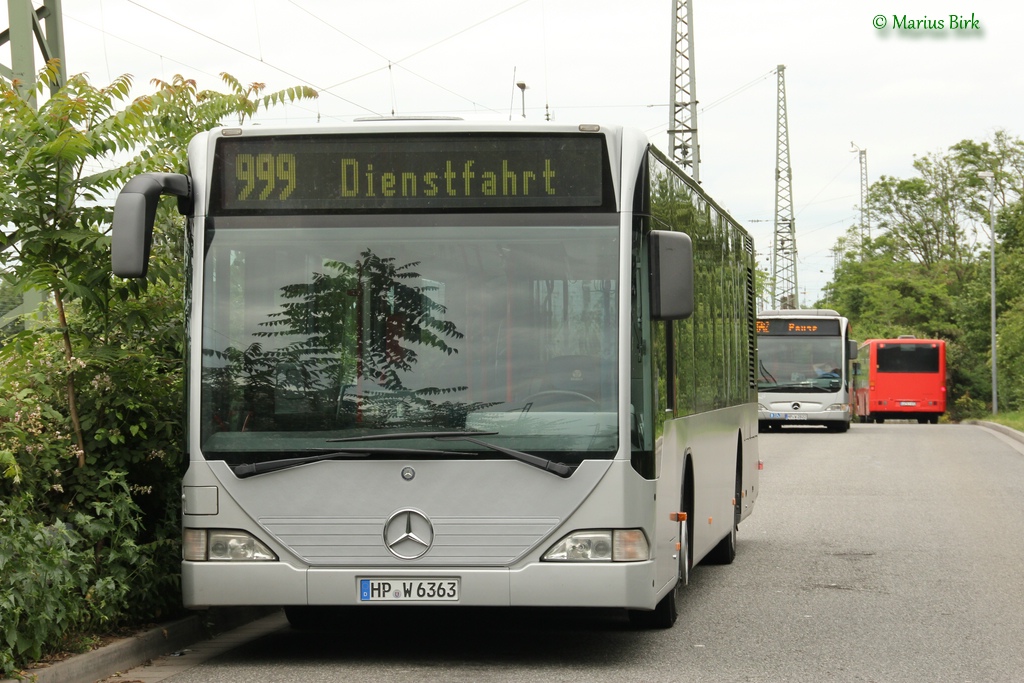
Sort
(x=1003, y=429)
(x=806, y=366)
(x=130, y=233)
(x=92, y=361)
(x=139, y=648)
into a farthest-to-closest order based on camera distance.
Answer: (x=1003, y=429) < (x=806, y=366) < (x=92, y=361) < (x=139, y=648) < (x=130, y=233)

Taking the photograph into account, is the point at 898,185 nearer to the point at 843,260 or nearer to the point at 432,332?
the point at 843,260

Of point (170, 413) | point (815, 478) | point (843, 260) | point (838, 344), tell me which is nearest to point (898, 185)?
point (843, 260)

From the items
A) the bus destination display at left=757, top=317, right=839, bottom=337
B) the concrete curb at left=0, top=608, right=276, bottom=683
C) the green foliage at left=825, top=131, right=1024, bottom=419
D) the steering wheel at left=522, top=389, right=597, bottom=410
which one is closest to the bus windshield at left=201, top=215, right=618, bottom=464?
the steering wheel at left=522, top=389, right=597, bottom=410

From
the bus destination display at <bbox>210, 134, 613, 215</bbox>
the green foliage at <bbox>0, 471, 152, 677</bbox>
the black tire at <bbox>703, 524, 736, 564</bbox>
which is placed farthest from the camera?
Answer: the black tire at <bbox>703, 524, 736, 564</bbox>

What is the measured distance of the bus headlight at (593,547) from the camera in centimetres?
787

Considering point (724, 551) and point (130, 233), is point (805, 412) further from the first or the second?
point (130, 233)

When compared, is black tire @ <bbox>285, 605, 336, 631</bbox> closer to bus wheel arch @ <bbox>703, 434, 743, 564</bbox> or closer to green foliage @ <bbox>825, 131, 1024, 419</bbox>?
bus wheel arch @ <bbox>703, 434, 743, 564</bbox>

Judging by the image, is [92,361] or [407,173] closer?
[407,173]

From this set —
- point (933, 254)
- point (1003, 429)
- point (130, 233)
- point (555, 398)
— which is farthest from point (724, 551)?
point (933, 254)

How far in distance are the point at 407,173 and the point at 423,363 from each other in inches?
39.8

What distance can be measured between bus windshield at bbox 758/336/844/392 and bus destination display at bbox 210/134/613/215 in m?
34.0

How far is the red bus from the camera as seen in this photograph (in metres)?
57.6

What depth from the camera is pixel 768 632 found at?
955 cm

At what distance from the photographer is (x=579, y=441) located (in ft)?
26.0
